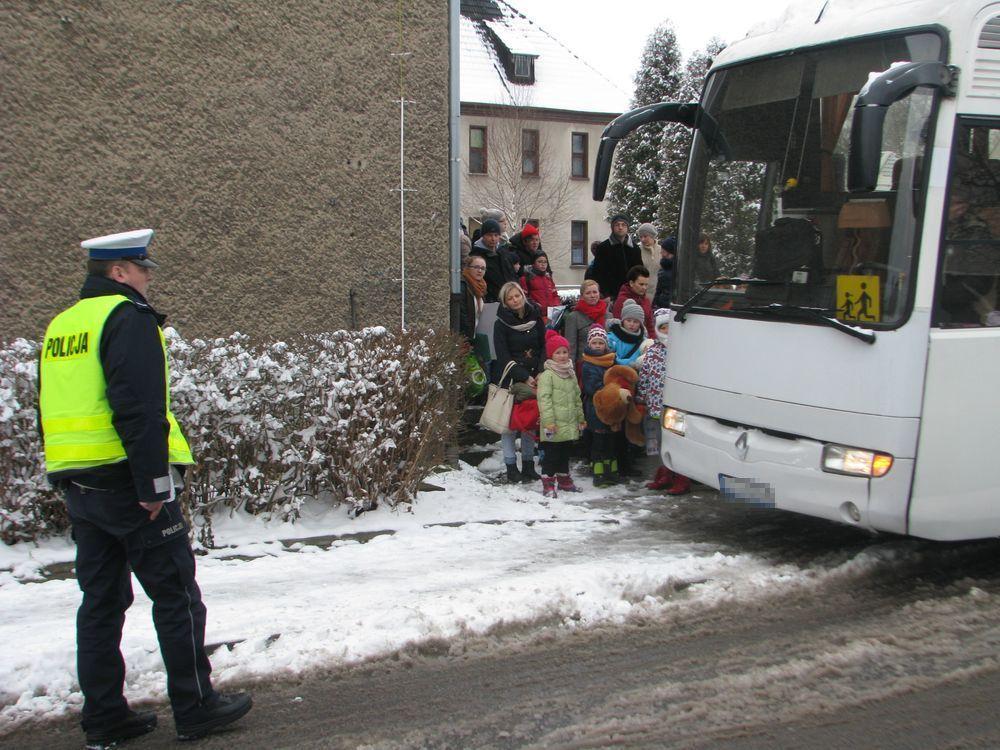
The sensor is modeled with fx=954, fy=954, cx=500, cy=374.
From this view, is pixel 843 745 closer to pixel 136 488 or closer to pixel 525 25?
pixel 136 488

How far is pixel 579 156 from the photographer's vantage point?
137ft

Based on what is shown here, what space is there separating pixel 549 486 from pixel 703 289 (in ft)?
8.47

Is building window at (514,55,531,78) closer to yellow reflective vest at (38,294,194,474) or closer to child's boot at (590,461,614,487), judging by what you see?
child's boot at (590,461,614,487)

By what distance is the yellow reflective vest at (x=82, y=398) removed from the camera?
148 inches

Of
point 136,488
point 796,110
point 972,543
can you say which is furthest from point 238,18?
point 972,543

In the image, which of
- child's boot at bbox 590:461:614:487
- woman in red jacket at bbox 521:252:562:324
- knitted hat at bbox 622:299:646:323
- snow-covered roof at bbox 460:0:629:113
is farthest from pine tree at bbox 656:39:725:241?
child's boot at bbox 590:461:614:487

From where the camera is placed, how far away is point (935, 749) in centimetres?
382

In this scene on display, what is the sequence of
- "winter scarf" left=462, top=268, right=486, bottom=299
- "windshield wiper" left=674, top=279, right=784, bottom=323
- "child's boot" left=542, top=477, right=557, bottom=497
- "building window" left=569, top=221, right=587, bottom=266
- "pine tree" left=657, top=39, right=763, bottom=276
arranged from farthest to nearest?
"building window" left=569, top=221, right=587, bottom=266 < "winter scarf" left=462, top=268, right=486, bottom=299 < "child's boot" left=542, top=477, right=557, bottom=497 < "pine tree" left=657, top=39, right=763, bottom=276 < "windshield wiper" left=674, top=279, right=784, bottom=323

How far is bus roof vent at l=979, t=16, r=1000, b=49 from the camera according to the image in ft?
17.3

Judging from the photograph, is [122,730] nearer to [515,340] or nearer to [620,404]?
[620,404]

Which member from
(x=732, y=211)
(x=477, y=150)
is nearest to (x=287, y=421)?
(x=732, y=211)

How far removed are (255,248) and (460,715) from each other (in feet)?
17.8

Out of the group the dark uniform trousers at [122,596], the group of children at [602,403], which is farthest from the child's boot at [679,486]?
the dark uniform trousers at [122,596]

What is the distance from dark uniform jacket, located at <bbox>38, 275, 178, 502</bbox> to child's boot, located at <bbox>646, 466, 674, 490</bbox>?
542 cm
